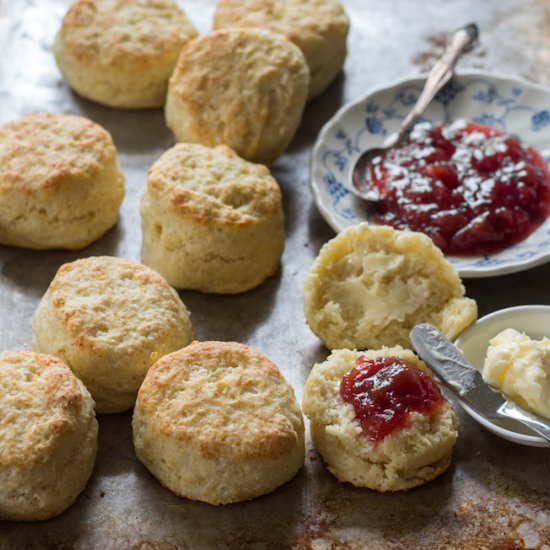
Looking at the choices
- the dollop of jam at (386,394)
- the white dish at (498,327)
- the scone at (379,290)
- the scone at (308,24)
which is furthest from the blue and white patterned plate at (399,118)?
the dollop of jam at (386,394)

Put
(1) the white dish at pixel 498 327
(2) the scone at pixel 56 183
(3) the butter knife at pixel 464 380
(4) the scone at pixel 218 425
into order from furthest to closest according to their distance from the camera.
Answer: (2) the scone at pixel 56 183, (1) the white dish at pixel 498 327, (3) the butter knife at pixel 464 380, (4) the scone at pixel 218 425

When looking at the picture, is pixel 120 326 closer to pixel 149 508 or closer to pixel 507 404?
pixel 149 508

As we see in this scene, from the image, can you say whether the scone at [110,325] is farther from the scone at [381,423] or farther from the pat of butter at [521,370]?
the pat of butter at [521,370]

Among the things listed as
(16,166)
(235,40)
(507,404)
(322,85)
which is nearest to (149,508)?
(507,404)

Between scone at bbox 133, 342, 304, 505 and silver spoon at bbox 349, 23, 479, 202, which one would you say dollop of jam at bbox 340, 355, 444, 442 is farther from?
silver spoon at bbox 349, 23, 479, 202

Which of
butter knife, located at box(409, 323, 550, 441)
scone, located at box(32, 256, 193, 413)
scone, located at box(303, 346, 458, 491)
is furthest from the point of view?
scone, located at box(32, 256, 193, 413)

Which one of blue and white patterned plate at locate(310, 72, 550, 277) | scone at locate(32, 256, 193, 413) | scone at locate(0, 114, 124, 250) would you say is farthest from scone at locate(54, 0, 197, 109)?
scone at locate(32, 256, 193, 413)

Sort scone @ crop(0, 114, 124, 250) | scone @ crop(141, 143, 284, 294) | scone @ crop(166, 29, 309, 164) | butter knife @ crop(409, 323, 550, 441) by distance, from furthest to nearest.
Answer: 1. scone @ crop(166, 29, 309, 164)
2. scone @ crop(0, 114, 124, 250)
3. scone @ crop(141, 143, 284, 294)
4. butter knife @ crop(409, 323, 550, 441)
